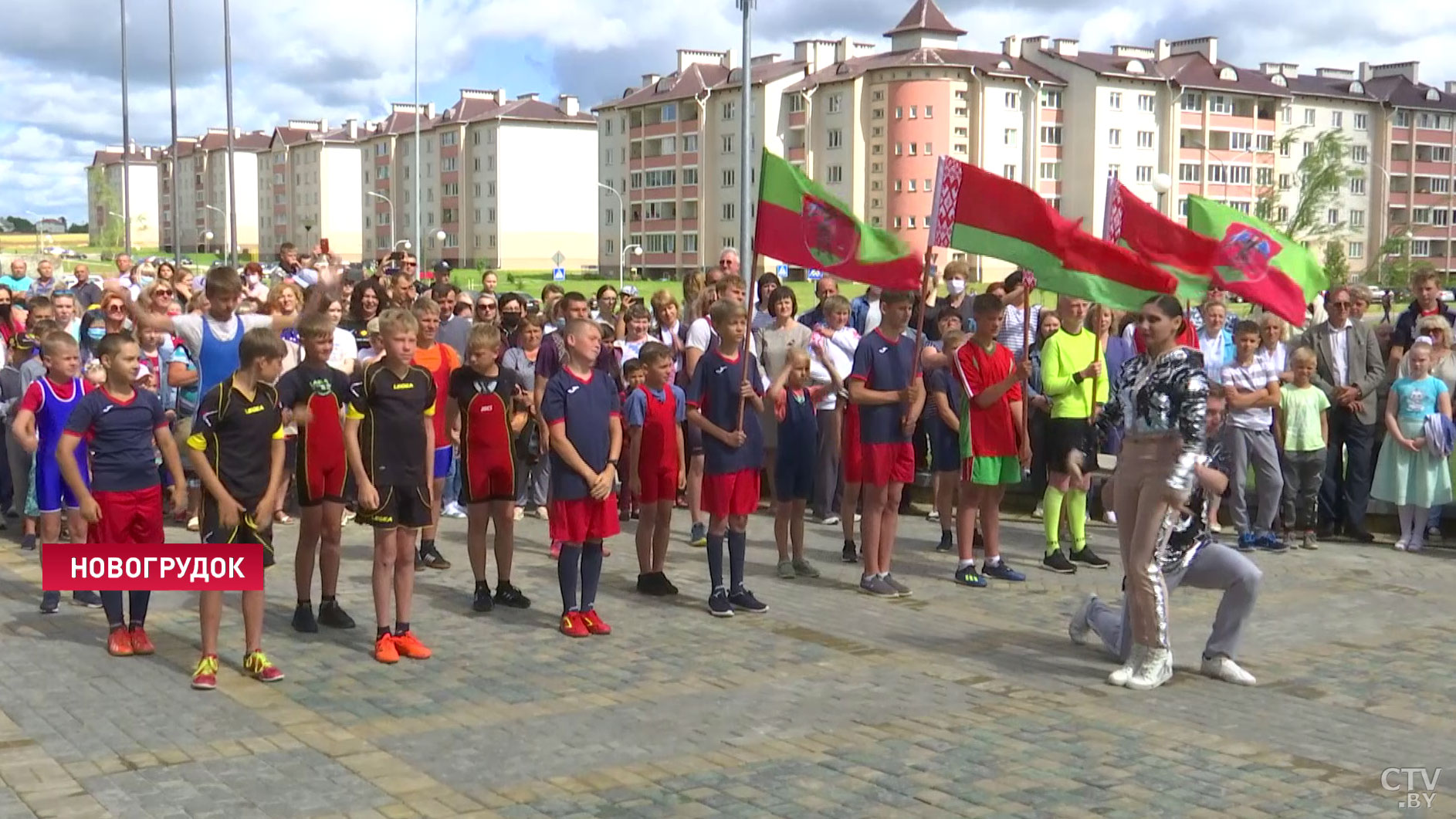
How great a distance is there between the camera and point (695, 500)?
12.4m

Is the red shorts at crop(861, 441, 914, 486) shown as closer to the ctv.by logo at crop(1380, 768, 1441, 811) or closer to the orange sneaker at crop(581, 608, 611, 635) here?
the orange sneaker at crop(581, 608, 611, 635)

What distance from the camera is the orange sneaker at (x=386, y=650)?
8.22 meters

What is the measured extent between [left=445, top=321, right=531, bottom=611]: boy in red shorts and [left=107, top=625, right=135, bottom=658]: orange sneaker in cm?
209

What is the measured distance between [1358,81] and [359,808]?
410ft

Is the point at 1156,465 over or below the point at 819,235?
below

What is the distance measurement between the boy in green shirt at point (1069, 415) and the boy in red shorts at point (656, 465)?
2907mm

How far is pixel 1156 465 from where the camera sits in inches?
310

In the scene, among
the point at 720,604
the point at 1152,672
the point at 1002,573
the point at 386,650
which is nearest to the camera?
the point at 1152,672

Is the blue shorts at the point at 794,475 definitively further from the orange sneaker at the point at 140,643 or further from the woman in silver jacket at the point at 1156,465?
the orange sneaker at the point at 140,643

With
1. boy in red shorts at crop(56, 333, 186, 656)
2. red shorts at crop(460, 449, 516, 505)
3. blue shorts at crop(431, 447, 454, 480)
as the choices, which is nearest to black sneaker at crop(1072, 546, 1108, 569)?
red shorts at crop(460, 449, 516, 505)

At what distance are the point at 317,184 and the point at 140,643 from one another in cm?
15596

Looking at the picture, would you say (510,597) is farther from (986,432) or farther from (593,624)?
(986,432)
